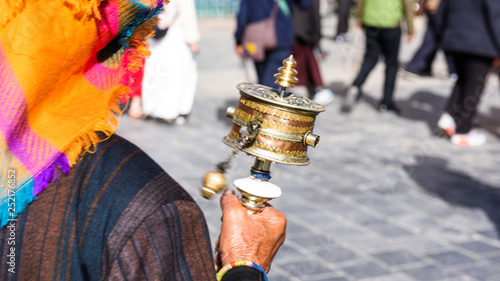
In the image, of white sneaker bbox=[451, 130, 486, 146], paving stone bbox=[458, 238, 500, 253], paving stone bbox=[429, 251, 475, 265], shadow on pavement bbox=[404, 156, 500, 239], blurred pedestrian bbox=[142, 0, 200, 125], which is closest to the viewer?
paving stone bbox=[429, 251, 475, 265]

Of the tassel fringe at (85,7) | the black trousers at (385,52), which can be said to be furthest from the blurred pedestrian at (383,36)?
the tassel fringe at (85,7)

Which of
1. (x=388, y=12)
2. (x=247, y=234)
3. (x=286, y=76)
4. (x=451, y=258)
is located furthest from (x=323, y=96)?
(x=247, y=234)

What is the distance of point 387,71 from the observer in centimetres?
795

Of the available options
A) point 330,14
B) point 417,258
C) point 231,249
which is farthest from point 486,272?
point 330,14

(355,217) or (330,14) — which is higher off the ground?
(355,217)

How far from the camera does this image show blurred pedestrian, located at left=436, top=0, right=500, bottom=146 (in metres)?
6.42

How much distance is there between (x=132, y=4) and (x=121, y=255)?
445 mm

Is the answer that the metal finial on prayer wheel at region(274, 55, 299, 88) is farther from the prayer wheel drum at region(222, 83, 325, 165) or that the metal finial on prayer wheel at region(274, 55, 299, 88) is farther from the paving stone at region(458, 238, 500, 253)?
the paving stone at region(458, 238, 500, 253)

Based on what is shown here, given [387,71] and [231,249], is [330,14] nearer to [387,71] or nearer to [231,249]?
[387,71]

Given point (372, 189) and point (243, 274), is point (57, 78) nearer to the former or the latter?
point (243, 274)

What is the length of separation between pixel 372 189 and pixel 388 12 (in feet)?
10.00

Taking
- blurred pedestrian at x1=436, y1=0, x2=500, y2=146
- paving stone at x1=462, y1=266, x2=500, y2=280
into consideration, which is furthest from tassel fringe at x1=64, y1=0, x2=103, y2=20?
blurred pedestrian at x1=436, y1=0, x2=500, y2=146

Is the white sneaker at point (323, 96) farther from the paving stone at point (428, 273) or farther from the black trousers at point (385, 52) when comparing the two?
the paving stone at point (428, 273)

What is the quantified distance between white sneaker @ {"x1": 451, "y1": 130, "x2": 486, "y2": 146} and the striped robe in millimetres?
6172
